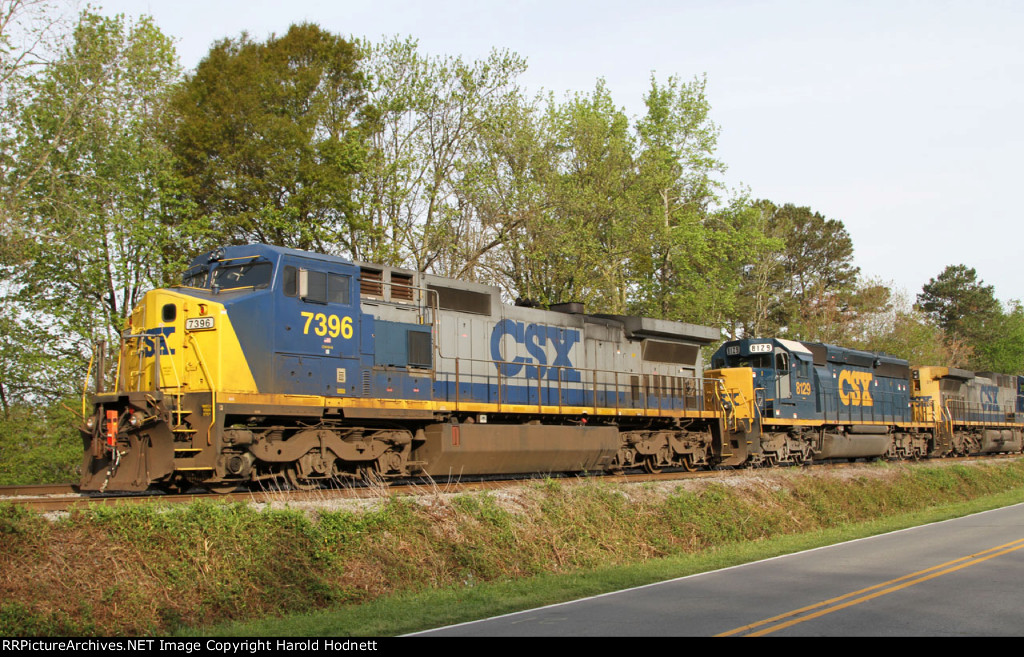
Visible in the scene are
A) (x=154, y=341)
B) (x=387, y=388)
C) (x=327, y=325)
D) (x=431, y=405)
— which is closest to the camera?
(x=154, y=341)

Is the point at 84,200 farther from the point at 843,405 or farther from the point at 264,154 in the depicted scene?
the point at 843,405

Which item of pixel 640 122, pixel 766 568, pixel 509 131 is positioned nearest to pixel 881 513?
pixel 766 568

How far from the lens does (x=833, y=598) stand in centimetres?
809

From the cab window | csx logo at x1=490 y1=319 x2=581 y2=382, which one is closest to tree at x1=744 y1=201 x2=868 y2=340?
csx logo at x1=490 y1=319 x2=581 y2=382

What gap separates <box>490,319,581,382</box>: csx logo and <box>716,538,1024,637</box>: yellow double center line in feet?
27.8

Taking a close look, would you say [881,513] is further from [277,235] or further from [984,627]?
[277,235]

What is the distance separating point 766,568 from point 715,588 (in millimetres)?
1707

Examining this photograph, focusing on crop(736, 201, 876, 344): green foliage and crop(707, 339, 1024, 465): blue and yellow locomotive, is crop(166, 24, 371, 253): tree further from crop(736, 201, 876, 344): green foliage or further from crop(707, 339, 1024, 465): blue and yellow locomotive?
crop(736, 201, 876, 344): green foliage

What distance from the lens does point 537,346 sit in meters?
17.6

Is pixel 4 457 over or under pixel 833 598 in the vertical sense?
over

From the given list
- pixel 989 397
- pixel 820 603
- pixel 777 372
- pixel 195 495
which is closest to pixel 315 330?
pixel 195 495

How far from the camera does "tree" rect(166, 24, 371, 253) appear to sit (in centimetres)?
2489

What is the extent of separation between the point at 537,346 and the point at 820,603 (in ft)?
33.7
